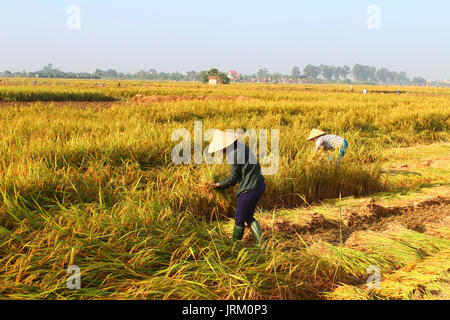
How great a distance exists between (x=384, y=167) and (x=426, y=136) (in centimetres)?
399

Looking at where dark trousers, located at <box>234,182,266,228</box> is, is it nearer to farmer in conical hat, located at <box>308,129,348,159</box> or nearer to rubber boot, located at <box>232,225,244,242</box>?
rubber boot, located at <box>232,225,244,242</box>

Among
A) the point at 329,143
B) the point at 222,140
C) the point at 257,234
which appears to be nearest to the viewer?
the point at 222,140

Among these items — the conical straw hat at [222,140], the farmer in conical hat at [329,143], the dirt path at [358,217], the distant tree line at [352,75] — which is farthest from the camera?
the distant tree line at [352,75]

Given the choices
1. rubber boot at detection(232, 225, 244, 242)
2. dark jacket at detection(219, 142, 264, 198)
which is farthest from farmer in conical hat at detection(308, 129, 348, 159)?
rubber boot at detection(232, 225, 244, 242)

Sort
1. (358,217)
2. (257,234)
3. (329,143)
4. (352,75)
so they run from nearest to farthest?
1. (257,234)
2. (358,217)
3. (329,143)
4. (352,75)

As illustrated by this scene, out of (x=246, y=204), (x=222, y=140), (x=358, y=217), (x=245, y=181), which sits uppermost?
(x=222, y=140)

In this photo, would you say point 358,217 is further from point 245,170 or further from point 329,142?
point 329,142

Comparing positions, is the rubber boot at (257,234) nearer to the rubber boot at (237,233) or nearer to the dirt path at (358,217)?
the rubber boot at (237,233)

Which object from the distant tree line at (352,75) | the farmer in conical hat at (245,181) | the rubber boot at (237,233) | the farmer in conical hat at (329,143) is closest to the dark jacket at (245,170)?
the farmer in conical hat at (245,181)

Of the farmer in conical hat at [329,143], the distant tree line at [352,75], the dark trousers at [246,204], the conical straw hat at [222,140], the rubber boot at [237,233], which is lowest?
the rubber boot at [237,233]

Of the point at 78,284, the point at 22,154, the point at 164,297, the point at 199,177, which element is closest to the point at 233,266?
the point at 164,297

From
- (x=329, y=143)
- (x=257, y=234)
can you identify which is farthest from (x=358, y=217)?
(x=329, y=143)

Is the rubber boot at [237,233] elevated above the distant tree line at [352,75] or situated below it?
below

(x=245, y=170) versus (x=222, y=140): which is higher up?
(x=222, y=140)
